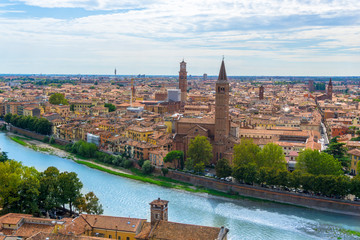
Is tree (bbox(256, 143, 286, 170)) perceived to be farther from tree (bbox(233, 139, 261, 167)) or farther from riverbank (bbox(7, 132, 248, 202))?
riverbank (bbox(7, 132, 248, 202))

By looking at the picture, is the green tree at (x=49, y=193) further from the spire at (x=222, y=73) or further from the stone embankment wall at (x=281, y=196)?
the spire at (x=222, y=73)

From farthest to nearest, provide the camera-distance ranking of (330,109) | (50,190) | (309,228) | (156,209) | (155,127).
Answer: (330,109) → (155,127) → (309,228) → (50,190) → (156,209)

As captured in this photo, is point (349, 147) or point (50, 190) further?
point (349, 147)

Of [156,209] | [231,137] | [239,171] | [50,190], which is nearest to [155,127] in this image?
[231,137]

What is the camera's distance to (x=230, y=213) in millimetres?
20344

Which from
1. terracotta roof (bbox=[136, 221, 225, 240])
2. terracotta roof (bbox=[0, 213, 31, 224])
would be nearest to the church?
terracotta roof (bbox=[136, 221, 225, 240])

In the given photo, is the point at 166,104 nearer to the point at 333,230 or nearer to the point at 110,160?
the point at 110,160

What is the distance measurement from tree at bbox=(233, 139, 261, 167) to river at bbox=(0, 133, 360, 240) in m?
2.75

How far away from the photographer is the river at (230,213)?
1809 cm

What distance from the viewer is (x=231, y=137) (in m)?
27.9

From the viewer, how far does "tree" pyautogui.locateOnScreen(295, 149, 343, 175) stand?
21828mm

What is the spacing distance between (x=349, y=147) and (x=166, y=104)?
2985 centimetres

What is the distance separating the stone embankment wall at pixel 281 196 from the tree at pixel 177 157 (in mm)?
1769

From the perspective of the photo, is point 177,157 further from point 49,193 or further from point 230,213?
point 49,193
